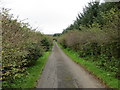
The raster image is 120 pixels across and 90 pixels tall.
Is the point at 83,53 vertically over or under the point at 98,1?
under

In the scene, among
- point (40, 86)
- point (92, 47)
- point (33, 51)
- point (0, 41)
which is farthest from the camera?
point (92, 47)

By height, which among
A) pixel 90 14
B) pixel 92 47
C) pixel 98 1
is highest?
pixel 98 1

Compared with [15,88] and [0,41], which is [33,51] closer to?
[15,88]

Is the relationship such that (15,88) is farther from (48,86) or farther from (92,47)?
(92,47)

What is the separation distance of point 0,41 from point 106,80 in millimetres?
6085

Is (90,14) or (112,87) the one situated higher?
(90,14)

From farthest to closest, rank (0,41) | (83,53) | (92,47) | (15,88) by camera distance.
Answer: (83,53), (92,47), (15,88), (0,41)

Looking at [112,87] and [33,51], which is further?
[33,51]

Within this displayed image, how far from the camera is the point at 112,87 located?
696cm

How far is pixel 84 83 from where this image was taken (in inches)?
315

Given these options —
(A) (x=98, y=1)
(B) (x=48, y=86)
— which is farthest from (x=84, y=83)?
(A) (x=98, y=1)

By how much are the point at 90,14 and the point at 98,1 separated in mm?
2825

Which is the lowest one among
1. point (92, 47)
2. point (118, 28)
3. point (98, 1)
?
point (92, 47)

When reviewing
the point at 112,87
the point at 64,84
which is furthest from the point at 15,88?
the point at 112,87
